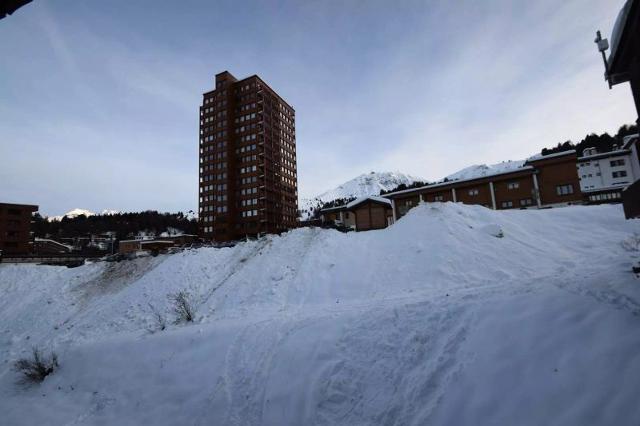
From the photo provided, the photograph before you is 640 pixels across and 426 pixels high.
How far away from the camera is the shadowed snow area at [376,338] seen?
244 inches

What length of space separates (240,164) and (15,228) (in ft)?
163

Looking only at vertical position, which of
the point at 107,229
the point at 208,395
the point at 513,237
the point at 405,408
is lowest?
the point at 208,395

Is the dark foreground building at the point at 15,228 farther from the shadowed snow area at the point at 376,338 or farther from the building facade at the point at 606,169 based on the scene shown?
the building facade at the point at 606,169

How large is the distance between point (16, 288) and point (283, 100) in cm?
7733

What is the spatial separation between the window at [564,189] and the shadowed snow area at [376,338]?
18217 mm

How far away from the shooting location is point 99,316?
20.6m

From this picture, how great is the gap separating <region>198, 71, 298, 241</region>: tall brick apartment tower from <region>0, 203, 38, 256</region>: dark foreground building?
1412 inches

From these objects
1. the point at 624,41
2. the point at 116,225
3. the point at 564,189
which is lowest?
the point at 624,41

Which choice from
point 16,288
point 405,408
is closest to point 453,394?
point 405,408

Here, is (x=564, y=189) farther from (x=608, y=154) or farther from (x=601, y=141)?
(x=601, y=141)

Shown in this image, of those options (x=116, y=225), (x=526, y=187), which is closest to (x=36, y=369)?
(x=526, y=187)

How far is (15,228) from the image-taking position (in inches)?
2515

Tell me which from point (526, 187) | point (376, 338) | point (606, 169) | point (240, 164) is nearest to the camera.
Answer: point (376, 338)

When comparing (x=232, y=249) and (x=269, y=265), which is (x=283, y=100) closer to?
(x=232, y=249)
